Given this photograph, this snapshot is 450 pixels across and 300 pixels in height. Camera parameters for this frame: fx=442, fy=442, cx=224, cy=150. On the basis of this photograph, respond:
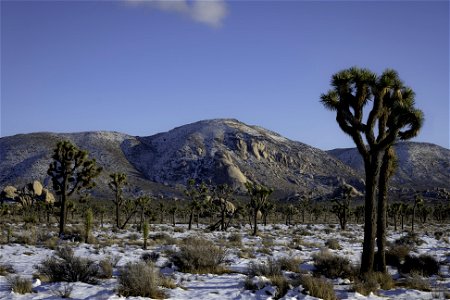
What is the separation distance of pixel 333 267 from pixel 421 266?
11.8 ft

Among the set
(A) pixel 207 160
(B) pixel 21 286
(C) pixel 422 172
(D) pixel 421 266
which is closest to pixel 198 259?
(B) pixel 21 286

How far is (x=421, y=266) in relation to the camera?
1525 cm

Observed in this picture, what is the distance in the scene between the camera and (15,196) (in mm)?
89562

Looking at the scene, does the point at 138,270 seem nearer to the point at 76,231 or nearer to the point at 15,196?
the point at 76,231

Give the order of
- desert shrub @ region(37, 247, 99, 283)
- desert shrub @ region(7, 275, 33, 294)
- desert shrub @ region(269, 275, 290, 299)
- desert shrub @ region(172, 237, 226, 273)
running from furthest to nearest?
1. desert shrub @ region(172, 237, 226, 273)
2. desert shrub @ region(37, 247, 99, 283)
3. desert shrub @ region(269, 275, 290, 299)
4. desert shrub @ region(7, 275, 33, 294)

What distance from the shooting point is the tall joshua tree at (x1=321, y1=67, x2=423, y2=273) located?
1364 centimetres

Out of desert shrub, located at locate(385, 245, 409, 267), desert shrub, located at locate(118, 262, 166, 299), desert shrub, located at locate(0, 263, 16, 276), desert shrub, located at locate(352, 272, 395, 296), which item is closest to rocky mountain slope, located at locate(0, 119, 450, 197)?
desert shrub, located at locate(0, 263, 16, 276)

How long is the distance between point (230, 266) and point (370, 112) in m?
7.20

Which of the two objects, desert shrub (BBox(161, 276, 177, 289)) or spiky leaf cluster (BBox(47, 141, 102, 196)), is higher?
spiky leaf cluster (BBox(47, 141, 102, 196))

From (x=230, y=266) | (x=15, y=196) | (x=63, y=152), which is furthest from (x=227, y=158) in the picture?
(x=230, y=266)

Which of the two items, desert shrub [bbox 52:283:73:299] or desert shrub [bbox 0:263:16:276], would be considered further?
Result: desert shrub [bbox 0:263:16:276]

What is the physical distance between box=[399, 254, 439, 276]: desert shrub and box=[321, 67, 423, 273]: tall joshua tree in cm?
229

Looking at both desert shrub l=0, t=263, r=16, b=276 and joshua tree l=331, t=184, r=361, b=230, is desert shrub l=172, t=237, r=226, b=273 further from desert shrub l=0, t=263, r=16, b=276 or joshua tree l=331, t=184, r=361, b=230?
joshua tree l=331, t=184, r=361, b=230

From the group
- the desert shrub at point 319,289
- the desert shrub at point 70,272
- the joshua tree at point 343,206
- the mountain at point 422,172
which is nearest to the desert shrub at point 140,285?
the desert shrub at point 70,272
